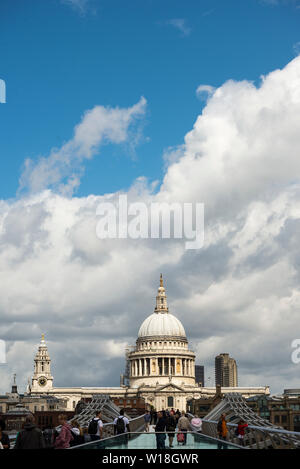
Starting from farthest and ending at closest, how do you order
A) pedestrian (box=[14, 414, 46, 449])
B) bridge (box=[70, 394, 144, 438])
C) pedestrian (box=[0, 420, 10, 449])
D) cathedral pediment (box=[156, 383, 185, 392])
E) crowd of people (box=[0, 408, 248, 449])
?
cathedral pediment (box=[156, 383, 185, 392]) < bridge (box=[70, 394, 144, 438]) < pedestrian (box=[0, 420, 10, 449]) < crowd of people (box=[0, 408, 248, 449]) < pedestrian (box=[14, 414, 46, 449])

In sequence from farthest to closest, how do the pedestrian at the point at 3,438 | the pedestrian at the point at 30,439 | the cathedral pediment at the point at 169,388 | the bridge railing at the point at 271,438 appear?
the cathedral pediment at the point at 169,388, the bridge railing at the point at 271,438, the pedestrian at the point at 3,438, the pedestrian at the point at 30,439

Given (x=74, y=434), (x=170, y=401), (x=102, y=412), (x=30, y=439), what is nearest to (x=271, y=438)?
(x=74, y=434)

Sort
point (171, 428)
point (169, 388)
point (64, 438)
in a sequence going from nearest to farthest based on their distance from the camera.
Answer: point (64, 438) → point (171, 428) → point (169, 388)

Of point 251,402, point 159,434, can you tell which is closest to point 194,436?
point 159,434

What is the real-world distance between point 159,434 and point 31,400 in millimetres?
171457

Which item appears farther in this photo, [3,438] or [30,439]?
[3,438]

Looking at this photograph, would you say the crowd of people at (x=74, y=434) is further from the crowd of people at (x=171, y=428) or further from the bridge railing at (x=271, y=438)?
the bridge railing at (x=271, y=438)

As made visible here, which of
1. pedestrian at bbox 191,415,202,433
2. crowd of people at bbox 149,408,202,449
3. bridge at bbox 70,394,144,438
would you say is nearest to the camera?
crowd of people at bbox 149,408,202,449

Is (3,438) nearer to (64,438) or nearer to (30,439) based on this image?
(30,439)

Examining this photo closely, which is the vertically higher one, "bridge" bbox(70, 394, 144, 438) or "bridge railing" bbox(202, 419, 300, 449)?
"bridge" bbox(70, 394, 144, 438)

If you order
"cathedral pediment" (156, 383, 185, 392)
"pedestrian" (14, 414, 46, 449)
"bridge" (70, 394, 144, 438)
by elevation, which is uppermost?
"cathedral pediment" (156, 383, 185, 392)

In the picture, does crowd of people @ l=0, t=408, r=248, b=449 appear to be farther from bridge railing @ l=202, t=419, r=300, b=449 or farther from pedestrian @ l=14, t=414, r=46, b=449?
bridge railing @ l=202, t=419, r=300, b=449

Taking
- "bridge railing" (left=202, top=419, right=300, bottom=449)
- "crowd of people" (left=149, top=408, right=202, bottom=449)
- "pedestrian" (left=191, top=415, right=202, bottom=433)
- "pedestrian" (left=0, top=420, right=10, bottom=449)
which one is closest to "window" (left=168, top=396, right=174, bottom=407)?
"crowd of people" (left=149, top=408, right=202, bottom=449)

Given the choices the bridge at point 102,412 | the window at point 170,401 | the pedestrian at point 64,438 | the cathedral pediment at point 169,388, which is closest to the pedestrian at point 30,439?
the pedestrian at point 64,438
